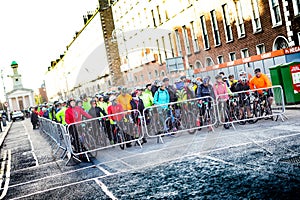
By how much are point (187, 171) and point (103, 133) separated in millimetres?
5901

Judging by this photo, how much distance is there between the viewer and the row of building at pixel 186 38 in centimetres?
2635

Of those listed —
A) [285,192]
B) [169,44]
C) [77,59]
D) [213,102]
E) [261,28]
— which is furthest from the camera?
[77,59]

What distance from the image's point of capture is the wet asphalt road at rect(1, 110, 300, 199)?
7137 millimetres

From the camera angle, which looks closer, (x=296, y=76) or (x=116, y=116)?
(x=116, y=116)

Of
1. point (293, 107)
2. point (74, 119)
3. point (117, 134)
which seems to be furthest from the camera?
point (293, 107)

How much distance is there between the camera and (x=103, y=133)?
47.0ft

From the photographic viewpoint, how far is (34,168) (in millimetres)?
13531

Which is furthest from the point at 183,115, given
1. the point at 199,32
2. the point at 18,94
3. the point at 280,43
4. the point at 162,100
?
the point at 18,94

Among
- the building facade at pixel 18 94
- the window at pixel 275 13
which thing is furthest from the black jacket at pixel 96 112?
the building facade at pixel 18 94

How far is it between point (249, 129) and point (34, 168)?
6607 millimetres

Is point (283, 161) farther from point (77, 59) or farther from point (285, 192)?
point (77, 59)

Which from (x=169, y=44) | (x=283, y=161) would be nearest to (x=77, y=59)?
(x=169, y=44)

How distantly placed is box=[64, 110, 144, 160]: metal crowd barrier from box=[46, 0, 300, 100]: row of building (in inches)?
401

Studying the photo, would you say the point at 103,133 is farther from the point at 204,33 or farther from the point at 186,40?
the point at 186,40
